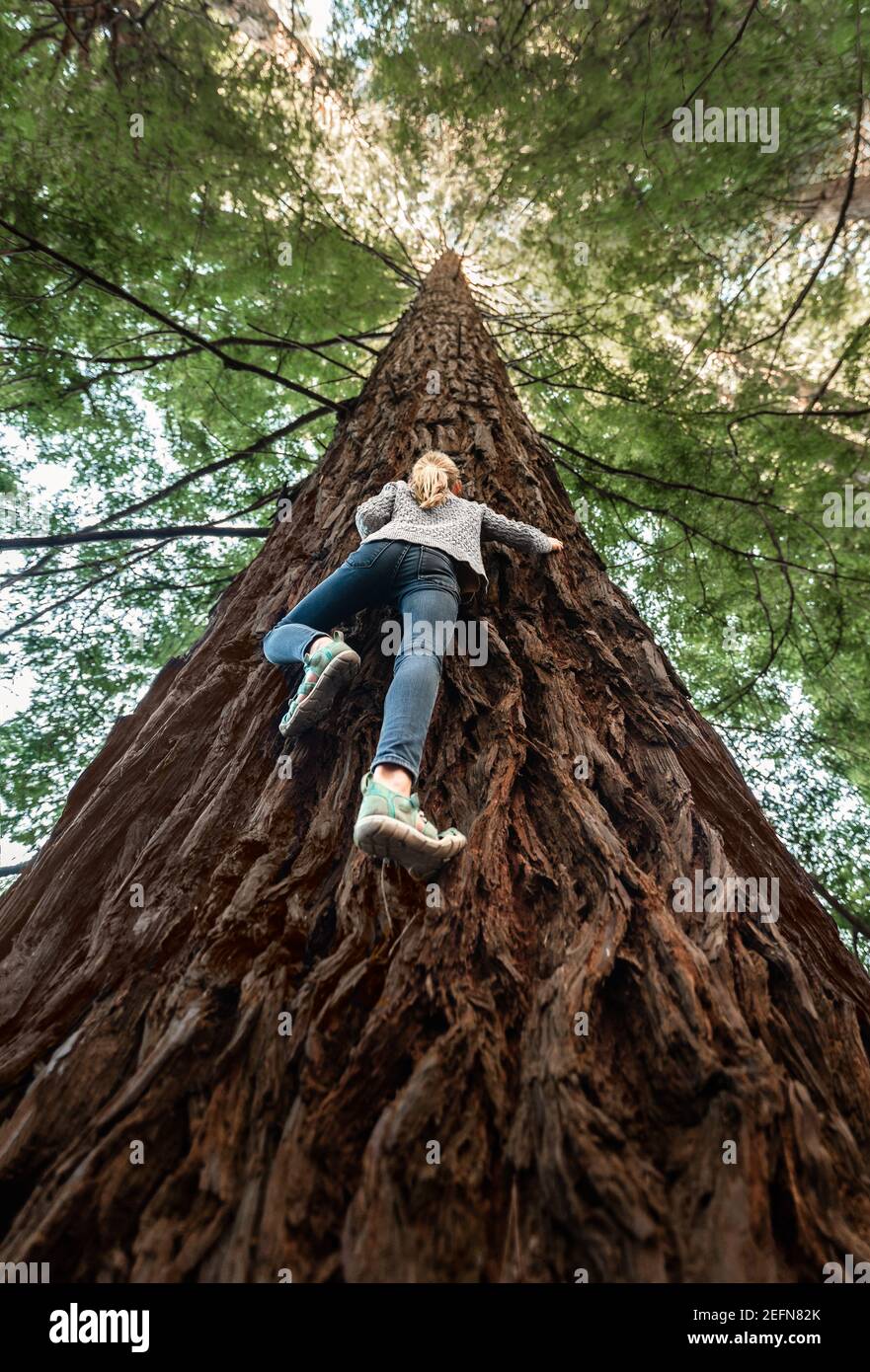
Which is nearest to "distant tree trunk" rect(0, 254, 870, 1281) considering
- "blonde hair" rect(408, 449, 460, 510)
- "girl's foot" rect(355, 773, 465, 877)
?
"girl's foot" rect(355, 773, 465, 877)

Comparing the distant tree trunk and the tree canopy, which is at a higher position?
the tree canopy

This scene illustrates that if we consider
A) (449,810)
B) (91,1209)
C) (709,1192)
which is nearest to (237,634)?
(449,810)

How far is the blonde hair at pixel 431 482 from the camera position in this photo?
88.6 inches

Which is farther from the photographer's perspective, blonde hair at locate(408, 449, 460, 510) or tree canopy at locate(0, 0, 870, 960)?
tree canopy at locate(0, 0, 870, 960)

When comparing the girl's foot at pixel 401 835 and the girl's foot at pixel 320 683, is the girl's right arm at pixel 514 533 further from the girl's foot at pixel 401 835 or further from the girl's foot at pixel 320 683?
the girl's foot at pixel 401 835

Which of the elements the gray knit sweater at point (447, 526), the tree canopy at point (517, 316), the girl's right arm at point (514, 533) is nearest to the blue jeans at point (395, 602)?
the gray knit sweater at point (447, 526)

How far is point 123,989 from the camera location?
1194 millimetres

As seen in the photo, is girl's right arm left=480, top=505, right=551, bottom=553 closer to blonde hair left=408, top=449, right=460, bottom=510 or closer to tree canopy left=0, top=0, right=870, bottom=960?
blonde hair left=408, top=449, right=460, bottom=510

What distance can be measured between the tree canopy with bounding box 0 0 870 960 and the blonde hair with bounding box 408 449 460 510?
2.08m

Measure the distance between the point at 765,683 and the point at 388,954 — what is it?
5411 millimetres

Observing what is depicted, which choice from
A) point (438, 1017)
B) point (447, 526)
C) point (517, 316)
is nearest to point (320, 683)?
point (447, 526)

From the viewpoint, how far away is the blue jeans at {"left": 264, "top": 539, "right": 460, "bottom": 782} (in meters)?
1.85

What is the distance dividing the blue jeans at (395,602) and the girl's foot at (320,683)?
0.12m

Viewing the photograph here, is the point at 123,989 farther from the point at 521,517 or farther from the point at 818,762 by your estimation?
the point at 818,762
